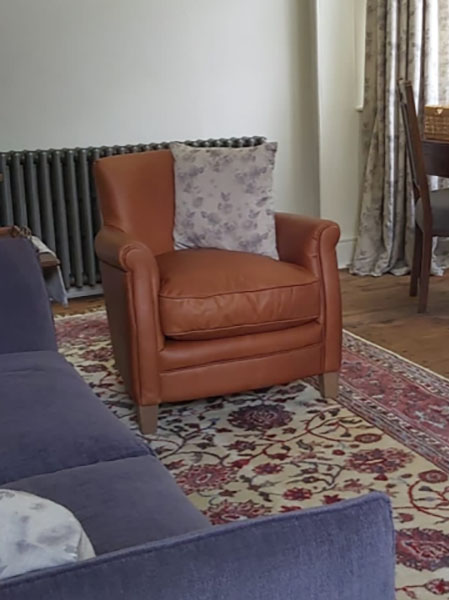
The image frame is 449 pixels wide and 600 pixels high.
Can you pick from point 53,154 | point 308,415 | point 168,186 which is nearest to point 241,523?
point 308,415

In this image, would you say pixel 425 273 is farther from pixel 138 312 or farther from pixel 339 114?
pixel 138 312

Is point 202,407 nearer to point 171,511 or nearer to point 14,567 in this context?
point 171,511

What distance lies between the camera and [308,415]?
9.06 feet

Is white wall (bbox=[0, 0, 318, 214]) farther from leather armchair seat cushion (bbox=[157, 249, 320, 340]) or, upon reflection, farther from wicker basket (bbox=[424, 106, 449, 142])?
leather armchair seat cushion (bbox=[157, 249, 320, 340])

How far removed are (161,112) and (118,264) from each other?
7.04 feet

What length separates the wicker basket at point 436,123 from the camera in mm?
4090

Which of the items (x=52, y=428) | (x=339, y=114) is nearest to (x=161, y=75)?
(x=339, y=114)

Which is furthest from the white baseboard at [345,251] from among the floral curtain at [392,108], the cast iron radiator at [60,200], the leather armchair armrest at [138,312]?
the leather armchair armrest at [138,312]

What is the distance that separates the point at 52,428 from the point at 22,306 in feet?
2.21

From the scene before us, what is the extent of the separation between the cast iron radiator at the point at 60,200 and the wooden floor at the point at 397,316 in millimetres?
249

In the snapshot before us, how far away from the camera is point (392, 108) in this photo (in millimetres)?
4527

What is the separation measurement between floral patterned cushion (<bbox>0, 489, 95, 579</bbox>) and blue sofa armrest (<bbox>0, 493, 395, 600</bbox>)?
30 mm

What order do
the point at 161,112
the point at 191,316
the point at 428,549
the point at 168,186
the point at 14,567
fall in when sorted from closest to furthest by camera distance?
the point at 14,567 < the point at 428,549 < the point at 191,316 < the point at 168,186 < the point at 161,112

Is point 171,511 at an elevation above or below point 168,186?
below
